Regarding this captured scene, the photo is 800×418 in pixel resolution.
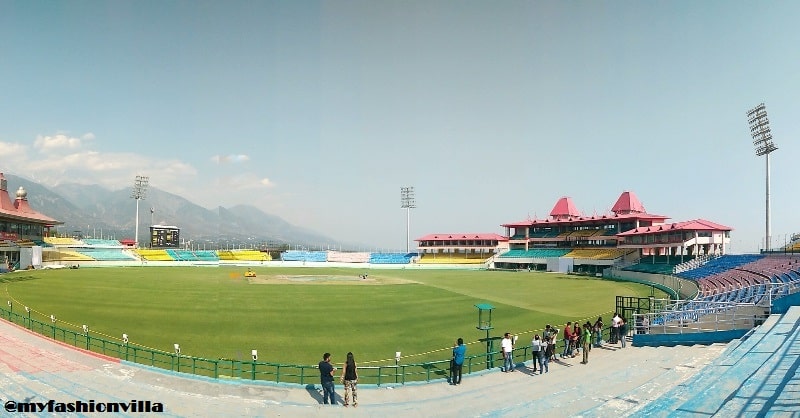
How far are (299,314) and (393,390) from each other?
1829 cm

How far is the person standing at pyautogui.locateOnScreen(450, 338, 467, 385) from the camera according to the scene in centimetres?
1429

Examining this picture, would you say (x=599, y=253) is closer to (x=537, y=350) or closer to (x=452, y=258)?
(x=452, y=258)

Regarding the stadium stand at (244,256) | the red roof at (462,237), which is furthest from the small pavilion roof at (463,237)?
the stadium stand at (244,256)

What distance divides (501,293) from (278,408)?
119ft

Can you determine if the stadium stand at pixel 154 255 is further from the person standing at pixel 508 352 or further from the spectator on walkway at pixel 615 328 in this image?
the spectator on walkway at pixel 615 328

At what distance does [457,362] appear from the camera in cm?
1442

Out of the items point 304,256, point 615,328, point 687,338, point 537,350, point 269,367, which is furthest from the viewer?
point 304,256

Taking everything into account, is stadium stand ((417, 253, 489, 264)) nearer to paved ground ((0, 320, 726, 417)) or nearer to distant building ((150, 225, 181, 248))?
distant building ((150, 225, 181, 248))

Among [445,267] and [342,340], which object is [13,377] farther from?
[445,267]

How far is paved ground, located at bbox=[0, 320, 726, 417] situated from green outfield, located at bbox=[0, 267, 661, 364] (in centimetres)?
500

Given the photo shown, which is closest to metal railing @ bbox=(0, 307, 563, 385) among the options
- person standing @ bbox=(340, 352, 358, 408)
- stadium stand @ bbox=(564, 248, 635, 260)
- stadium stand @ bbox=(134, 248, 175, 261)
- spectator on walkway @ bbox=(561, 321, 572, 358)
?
person standing @ bbox=(340, 352, 358, 408)

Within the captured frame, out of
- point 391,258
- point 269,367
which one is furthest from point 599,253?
point 269,367

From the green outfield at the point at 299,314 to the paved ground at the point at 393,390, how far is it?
5.00 m

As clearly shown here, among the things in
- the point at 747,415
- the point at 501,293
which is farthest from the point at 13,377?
the point at 501,293
